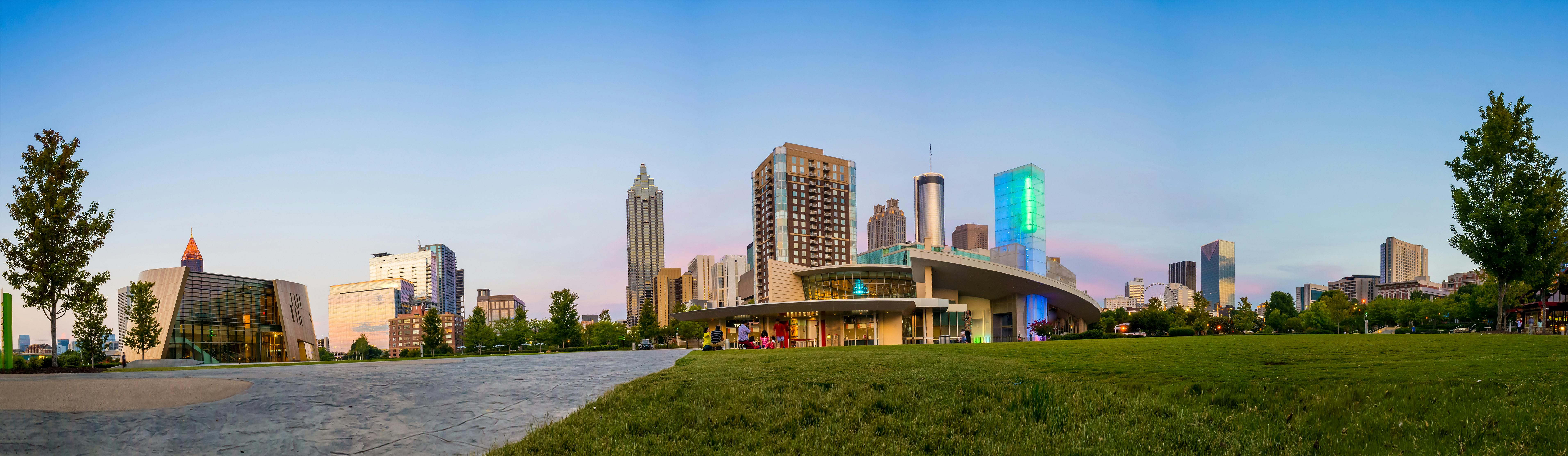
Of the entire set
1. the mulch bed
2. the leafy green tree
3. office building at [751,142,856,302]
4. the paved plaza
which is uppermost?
office building at [751,142,856,302]

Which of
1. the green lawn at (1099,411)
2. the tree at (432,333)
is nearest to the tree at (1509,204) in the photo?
the green lawn at (1099,411)

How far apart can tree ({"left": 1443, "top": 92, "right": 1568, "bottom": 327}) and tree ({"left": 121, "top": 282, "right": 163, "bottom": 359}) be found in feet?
261

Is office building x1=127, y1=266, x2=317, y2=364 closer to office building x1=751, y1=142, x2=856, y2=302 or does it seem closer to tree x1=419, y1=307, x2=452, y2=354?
tree x1=419, y1=307, x2=452, y2=354

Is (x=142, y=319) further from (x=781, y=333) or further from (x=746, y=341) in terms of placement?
(x=781, y=333)

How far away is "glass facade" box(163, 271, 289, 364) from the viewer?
205ft

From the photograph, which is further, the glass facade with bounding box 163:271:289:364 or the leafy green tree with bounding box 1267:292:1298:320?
the leafy green tree with bounding box 1267:292:1298:320

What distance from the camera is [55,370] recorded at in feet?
69.8

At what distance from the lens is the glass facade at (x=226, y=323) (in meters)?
62.4

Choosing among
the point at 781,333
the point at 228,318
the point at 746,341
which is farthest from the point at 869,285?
the point at 228,318

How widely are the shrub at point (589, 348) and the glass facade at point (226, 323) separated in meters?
30.1

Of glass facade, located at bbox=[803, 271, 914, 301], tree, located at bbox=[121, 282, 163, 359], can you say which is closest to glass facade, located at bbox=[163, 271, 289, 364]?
tree, located at bbox=[121, 282, 163, 359]

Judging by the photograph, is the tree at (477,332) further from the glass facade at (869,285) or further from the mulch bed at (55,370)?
the mulch bed at (55,370)

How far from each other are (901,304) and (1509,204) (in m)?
36.4

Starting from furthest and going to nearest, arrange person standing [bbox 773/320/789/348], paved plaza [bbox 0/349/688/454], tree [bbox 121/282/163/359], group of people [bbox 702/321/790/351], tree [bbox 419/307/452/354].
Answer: tree [bbox 419/307/452/354] → person standing [bbox 773/320/789/348] → tree [bbox 121/282/163/359] → group of people [bbox 702/321/790/351] → paved plaza [bbox 0/349/688/454]
